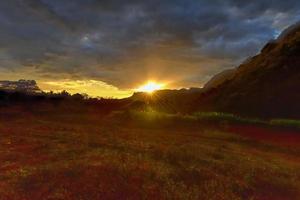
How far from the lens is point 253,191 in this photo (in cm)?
1367

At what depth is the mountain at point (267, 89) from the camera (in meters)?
Answer: 47.5

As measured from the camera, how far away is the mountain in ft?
156

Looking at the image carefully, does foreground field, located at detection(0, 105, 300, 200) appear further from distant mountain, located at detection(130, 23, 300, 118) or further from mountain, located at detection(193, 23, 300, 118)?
distant mountain, located at detection(130, 23, 300, 118)

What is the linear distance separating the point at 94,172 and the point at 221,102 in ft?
132

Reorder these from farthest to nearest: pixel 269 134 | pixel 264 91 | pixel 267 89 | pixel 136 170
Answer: pixel 267 89, pixel 264 91, pixel 269 134, pixel 136 170

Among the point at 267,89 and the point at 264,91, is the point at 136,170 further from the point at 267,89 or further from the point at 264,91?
the point at 267,89

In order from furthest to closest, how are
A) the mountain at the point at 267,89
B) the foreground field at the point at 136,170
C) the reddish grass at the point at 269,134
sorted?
the mountain at the point at 267,89 < the reddish grass at the point at 269,134 < the foreground field at the point at 136,170

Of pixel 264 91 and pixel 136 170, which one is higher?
pixel 264 91

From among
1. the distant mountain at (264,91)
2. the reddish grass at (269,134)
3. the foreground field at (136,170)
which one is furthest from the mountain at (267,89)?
the foreground field at (136,170)

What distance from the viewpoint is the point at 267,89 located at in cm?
5075

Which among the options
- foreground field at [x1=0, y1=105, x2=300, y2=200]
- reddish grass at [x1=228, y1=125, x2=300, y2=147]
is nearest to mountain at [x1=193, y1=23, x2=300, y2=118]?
reddish grass at [x1=228, y1=125, x2=300, y2=147]

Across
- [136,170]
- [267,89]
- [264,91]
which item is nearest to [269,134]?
[264,91]

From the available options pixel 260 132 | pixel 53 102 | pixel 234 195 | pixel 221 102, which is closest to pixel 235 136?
pixel 260 132

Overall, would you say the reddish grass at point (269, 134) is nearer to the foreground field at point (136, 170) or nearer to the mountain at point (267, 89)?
the foreground field at point (136, 170)
